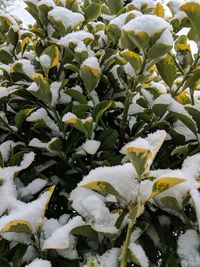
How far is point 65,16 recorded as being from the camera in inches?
60.1

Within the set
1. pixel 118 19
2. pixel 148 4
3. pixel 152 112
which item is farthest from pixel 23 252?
pixel 148 4

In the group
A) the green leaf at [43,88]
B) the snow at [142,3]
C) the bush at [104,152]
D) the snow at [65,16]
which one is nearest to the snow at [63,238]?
the bush at [104,152]

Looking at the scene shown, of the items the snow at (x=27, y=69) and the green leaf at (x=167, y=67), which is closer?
the green leaf at (x=167, y=67)

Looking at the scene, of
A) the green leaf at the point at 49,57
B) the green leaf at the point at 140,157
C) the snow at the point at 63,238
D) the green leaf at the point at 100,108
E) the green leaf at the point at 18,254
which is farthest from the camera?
the green leaf at the point at 49,57

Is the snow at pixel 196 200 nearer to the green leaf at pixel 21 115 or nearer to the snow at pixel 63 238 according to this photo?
the snow at pixel 63 238

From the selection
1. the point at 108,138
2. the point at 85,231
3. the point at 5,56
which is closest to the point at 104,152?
the point at 108,138

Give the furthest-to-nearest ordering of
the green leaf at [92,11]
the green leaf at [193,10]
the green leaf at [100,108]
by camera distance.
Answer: the green leaf at [92,11]
the green leaf at [100,108]
the green leaf at [193,10]

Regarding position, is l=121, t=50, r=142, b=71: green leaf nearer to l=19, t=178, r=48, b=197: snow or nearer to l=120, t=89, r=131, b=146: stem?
l=120, t=89, r=131, b=146: stem

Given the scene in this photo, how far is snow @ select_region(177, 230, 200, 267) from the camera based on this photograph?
3.22 feet

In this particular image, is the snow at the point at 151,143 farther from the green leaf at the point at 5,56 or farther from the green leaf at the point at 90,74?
the green leaf at the point at 5,56

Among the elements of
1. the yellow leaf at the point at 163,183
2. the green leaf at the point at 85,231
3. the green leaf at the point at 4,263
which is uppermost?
the yellow leaf at the point at 163,183

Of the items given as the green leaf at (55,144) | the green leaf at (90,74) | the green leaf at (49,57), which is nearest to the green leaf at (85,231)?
the green leaf at (55,144)

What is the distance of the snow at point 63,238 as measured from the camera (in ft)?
3.05

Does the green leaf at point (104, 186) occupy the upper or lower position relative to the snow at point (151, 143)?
lower
